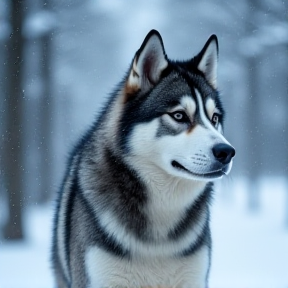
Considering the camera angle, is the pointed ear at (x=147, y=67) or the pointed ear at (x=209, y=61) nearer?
the pointed ear at (x=147, y=67)

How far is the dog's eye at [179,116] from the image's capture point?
148 cm

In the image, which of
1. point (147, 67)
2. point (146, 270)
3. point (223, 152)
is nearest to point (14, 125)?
point (147, 67)

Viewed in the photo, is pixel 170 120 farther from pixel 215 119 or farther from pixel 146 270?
pixel 146 270

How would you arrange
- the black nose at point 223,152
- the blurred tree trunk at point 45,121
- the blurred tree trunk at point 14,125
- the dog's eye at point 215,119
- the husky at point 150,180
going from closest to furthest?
the black nose at point 223,152
the husky at point 150,180
the dog's eye at point 215,119
the blurred tree trunk at point 14,125
the blurred tree trunk at point 45,121

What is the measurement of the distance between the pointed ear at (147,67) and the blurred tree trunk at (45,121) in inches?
90.1

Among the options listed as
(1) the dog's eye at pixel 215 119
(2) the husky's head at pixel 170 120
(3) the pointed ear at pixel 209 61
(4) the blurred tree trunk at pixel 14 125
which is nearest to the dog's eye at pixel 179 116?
(2) the husky's head at pixel 170 120

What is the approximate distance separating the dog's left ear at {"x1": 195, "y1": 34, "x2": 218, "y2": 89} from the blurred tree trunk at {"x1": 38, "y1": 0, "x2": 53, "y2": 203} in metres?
2.24

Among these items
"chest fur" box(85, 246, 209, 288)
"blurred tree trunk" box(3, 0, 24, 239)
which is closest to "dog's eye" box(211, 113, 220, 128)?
"chest fur" box(85, 246, 209, 288)

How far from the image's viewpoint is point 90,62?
4289 mm

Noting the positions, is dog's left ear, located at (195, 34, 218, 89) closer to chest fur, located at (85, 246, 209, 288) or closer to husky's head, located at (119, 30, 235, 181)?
husky's head, located at (119, 30, 235, 181)

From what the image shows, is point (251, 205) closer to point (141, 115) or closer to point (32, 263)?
point (32, 263)

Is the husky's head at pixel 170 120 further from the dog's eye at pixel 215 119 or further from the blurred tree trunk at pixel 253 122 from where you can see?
the blurred tree trunk at pixel 253 122

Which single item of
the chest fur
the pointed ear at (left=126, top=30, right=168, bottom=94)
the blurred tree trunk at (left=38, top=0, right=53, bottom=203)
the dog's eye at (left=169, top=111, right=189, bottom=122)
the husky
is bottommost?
the blurred tree trunk at (left=38, top=0, right=53, bottom=203)

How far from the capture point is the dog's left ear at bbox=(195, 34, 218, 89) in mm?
1671
